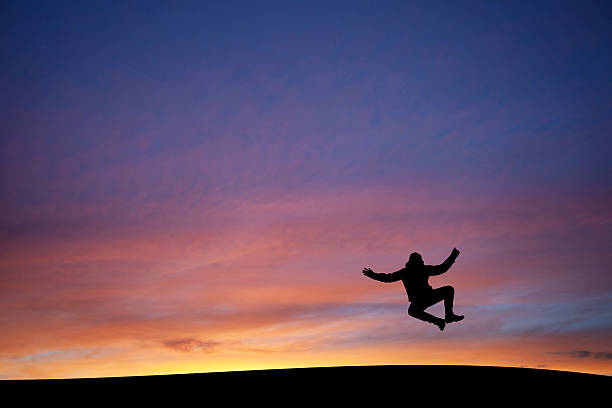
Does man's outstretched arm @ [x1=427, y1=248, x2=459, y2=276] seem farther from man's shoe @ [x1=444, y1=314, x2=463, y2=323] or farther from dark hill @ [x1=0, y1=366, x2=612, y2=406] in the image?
dark hill @ [x1=0, y1=366, x2=612, y2=406]

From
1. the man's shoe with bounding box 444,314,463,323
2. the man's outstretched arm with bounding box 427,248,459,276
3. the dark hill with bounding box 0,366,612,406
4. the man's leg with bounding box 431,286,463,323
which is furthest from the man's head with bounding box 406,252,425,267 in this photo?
the dark hill with bounding box 0,366,612,406

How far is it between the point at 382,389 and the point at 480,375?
7.29 ft

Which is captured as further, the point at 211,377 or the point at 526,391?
the point at 211,377

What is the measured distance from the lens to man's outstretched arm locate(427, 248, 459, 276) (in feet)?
47.7

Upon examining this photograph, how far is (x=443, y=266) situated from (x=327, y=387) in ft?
18.3

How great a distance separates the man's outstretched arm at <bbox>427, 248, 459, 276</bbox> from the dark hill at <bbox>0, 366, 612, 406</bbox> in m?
3.42

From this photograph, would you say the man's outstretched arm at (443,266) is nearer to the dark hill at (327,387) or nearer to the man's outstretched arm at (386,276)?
the man's outstretched arm at (386,276)

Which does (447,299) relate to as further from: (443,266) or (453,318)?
(443,266)

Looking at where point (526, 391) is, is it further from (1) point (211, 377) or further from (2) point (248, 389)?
(1) point (211, 377)

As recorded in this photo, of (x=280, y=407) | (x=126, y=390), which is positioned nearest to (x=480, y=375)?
(x=280, y=407)

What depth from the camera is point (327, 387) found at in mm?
10164

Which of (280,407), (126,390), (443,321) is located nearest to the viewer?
(280,407)

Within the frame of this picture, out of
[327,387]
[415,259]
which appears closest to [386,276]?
[415,259]

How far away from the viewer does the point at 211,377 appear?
10.9m
